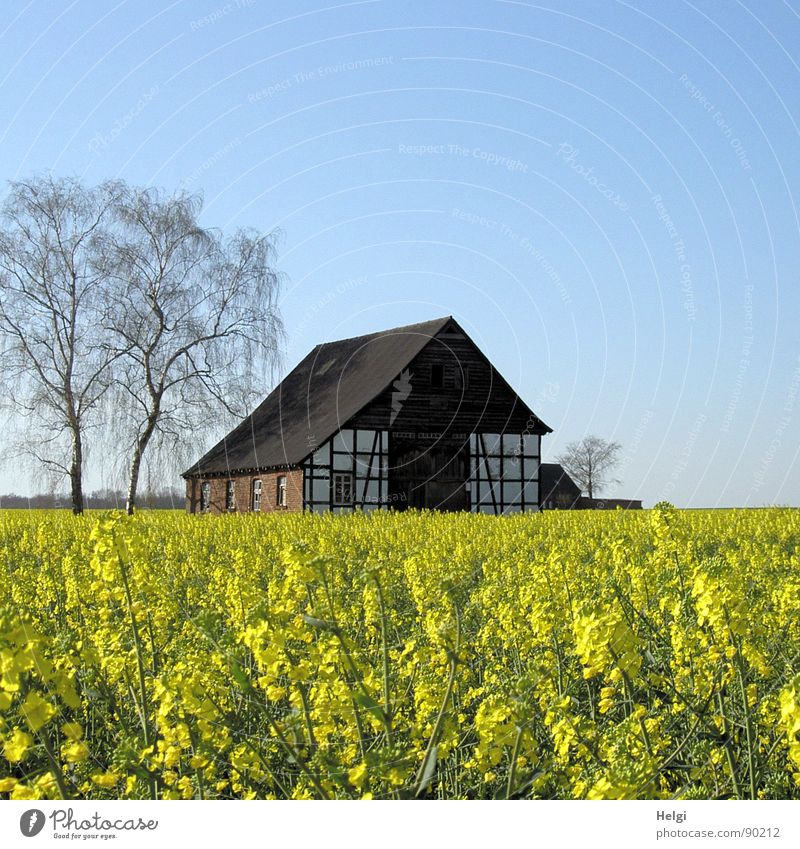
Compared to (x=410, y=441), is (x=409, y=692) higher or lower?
lower

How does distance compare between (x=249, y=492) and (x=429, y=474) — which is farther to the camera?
(x=249, y=492)

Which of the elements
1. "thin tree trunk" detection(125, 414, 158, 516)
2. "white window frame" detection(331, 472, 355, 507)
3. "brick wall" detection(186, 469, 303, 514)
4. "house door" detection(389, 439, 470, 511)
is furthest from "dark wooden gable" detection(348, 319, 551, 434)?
"thin tree trunk" detection(125, 414, 158, 516)

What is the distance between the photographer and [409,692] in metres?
4.89

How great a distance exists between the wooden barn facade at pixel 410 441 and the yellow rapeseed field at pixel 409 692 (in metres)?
22.9

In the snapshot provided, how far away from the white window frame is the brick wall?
38.8 inches

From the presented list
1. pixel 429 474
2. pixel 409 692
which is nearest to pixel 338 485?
pixel 429 474

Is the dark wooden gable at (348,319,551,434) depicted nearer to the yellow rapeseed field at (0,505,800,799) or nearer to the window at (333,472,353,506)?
the window at (333,472,353,506)

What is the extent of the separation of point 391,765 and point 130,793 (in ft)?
4.04

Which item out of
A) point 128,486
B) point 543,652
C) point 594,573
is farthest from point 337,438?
point 543,652

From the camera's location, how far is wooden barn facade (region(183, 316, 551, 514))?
1172 inches

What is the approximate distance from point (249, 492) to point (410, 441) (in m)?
7.19

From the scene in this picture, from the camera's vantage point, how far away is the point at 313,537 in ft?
40.2

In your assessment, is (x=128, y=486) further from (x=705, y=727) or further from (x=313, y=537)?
(x=705, y=727)

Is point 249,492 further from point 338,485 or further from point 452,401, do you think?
point 452,401
